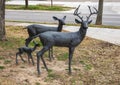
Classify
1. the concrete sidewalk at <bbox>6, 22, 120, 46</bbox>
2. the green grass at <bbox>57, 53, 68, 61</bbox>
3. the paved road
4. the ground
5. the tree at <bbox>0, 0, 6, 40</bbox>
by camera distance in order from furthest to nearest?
the paved road
the concrete sidewalk at <bbox>6, 22, 120, 46</bbox>
the tree at <bbox>0, 0, 6, 40</bbox>
the green grass at <bbox>57, 53, 68, 61</bbox>
the ground

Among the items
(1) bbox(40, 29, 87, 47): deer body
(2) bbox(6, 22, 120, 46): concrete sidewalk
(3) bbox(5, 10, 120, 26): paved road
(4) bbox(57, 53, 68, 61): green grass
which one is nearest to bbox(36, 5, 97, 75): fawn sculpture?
(1) bbox(40, 29, 87, 47): deer body

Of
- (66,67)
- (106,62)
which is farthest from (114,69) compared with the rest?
(66,67)

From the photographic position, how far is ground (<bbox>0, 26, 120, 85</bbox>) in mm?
11258

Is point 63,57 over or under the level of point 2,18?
under

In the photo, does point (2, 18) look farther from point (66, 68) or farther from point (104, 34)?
point (104, 34)

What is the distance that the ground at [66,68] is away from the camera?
1126 cm

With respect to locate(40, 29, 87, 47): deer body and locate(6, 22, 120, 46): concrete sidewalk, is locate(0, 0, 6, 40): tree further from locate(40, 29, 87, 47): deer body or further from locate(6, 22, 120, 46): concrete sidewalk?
locate(6, 22, 120, 46): concrete sidewalk

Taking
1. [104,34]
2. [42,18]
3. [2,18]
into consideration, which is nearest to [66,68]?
[2,18]

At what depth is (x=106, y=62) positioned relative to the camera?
1382cm

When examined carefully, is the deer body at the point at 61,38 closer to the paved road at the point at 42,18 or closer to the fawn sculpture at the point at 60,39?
the fawn sculpture at the point at 60,39

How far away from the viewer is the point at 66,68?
41.1 ft

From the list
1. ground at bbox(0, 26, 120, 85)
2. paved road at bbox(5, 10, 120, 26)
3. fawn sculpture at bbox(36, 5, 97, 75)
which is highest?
fawn sculpture at bbox(36, 5, 97, 75)

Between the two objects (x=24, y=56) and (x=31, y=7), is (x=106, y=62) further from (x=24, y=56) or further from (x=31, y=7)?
(x=31, y=7)

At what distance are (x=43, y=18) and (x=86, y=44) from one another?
13009 mm
